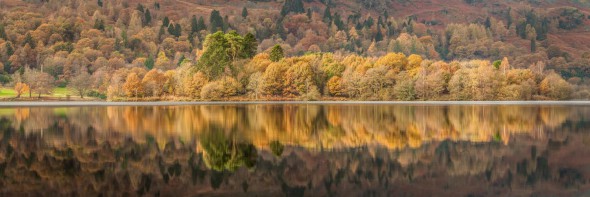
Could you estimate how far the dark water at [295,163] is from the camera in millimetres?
20772

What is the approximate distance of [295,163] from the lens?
→ 26.2m

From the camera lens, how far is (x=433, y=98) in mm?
135500

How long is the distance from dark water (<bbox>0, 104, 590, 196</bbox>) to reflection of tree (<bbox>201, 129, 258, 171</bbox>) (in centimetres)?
5

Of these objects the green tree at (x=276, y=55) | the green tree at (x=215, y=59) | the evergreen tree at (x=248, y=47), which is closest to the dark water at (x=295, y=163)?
the green tree at (x=215, y=59)

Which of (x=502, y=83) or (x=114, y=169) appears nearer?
(x=114, y=169)

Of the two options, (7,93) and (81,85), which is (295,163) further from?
(7,93)

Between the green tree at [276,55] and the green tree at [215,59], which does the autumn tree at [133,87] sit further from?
the green tree at [276,55]

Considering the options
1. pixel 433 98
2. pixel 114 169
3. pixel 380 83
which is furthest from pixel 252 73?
pixel 114 169

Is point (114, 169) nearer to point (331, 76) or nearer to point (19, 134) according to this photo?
point (19, 134)

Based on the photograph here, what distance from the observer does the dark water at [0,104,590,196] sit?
20772mm

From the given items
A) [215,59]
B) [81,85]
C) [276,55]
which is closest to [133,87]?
[215,59]

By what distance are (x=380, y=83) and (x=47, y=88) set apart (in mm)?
91103

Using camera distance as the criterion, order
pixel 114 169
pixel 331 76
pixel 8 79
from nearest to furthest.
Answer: pixel 114 169 < pixel 331 76 < pixel 8 79

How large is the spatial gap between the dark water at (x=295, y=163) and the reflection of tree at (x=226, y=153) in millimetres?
54
